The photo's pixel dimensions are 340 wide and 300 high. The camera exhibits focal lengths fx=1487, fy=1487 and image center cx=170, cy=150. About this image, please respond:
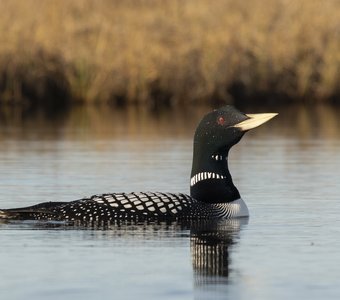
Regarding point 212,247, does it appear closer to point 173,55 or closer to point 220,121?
point 220,121

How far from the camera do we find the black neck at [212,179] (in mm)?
10320

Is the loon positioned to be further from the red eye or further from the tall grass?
the tall grass

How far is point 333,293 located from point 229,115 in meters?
3.15

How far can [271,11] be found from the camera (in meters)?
27.5

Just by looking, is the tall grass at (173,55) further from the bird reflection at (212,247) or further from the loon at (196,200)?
the bird reflection at (212,247)

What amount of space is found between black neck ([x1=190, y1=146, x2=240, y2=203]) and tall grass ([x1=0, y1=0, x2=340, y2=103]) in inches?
607

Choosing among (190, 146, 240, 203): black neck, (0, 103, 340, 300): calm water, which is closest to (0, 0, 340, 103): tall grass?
(0, 103, 340, 300): calm water

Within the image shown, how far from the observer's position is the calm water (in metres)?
7.67

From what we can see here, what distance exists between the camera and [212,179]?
10.4 metres

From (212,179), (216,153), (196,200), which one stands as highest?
(216,153)

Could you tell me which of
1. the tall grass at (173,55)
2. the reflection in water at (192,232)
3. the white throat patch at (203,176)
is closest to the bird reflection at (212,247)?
the reflection in water at (192,232)

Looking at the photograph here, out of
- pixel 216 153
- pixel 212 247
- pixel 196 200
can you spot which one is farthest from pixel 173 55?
pixel 212 247

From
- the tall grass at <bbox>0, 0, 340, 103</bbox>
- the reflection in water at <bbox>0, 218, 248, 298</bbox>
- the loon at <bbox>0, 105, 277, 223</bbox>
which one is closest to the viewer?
the reflection in water at <bbox>0, 218, 248, 298</bbox>

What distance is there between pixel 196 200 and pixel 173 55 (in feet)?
52.4
